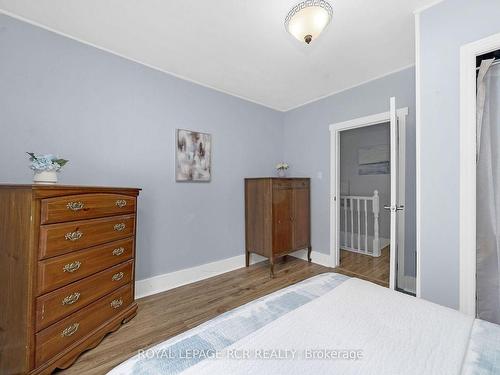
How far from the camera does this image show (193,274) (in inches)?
109

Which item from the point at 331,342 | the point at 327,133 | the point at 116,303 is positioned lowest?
the point at 116,303

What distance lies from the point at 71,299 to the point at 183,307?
1.00 m

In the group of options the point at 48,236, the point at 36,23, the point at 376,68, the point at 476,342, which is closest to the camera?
the point at 476,342

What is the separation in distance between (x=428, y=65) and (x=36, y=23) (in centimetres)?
311

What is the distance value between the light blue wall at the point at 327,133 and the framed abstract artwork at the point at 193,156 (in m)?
1.54

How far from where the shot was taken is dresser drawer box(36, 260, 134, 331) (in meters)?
1.30

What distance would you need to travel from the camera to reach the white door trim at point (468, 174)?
1.47 meters

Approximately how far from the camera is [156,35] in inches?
77.5

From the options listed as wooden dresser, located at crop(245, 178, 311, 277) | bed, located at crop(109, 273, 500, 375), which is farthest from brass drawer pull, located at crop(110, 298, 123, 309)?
wooden dresser, located at crop(245, 178, 311, 277)

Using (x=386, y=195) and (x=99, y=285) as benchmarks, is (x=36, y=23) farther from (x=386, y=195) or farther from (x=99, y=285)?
(x=386, y=195)

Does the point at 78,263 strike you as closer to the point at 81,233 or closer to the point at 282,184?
the point at 81,233

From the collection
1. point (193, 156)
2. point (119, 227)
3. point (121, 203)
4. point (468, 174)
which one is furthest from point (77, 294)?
point (468, 174)

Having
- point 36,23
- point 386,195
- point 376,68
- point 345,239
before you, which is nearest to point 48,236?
point 36,23

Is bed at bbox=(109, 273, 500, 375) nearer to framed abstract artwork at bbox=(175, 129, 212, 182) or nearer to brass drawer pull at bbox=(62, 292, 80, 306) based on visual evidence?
brass drawer pull at bbox=(62, 292, 80, 306)
